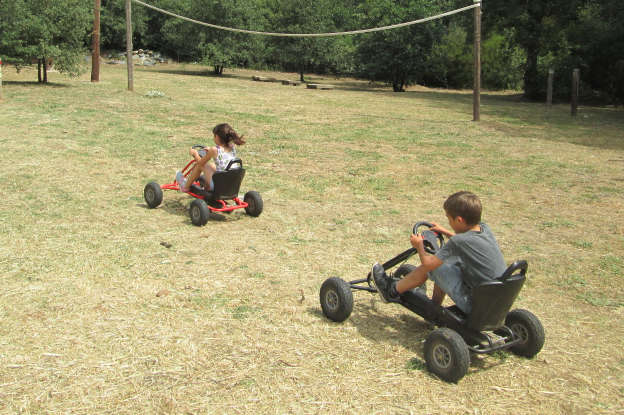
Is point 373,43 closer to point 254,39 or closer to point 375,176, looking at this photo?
point 254,39

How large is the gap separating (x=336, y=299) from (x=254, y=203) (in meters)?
2.79

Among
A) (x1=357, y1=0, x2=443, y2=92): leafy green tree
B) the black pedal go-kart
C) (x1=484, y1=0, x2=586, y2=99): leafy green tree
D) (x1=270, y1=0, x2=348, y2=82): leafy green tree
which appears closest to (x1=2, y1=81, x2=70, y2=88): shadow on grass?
(x1=270, y1=0, x2=348, y2=82): leafy green tree

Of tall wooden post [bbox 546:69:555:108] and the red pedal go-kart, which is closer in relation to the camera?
the red pedal go-kart

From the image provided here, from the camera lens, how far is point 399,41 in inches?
1037

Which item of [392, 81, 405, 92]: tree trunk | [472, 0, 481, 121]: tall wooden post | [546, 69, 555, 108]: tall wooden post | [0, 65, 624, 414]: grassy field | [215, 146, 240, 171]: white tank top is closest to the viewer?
[0, 65, 624, 414]: grassy field

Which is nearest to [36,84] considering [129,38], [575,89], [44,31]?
[44,31]

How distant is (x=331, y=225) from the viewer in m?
6.58

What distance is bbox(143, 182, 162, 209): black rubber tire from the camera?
270 inches

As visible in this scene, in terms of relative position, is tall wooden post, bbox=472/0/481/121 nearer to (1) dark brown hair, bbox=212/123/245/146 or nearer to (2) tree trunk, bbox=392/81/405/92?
(1) dark brown hair, bbox=212/123/245/146

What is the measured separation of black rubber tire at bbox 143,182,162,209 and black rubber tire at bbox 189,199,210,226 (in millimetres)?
761

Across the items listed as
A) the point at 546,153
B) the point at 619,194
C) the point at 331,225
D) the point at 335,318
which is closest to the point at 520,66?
the point at 546,153

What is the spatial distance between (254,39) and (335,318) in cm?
2742

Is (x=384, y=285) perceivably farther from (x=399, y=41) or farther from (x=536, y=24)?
(x=399, y=41)

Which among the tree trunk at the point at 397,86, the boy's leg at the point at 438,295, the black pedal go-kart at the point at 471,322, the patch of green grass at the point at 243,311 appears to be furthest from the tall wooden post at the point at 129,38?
the boy's leg at the point at 438,295
